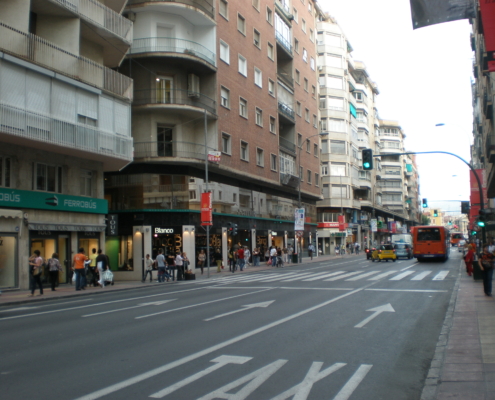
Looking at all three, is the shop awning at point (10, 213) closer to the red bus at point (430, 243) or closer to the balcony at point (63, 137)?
the balcony at point (63, 137)

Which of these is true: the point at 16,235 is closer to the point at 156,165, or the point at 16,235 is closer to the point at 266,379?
Result: the point at 156,165

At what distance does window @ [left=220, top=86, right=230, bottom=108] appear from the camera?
38.6 m

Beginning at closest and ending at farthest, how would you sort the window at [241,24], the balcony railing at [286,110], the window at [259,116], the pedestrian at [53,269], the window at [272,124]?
the pedestrian at [53,269] < the window at [241,24] < the window at [259,116] < the window at [272,124] < the balcony railing at [286,110]

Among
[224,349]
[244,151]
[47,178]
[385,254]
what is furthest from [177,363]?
[385,254]

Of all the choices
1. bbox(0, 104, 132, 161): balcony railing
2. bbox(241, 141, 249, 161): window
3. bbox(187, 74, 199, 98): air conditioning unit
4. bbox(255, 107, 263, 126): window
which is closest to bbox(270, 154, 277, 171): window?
bbox(255, 107, 263, 126): window

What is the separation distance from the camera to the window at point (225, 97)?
3856 centimetres

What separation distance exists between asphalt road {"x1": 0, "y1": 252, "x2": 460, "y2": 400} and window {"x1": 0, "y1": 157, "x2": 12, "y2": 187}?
8.02 metres

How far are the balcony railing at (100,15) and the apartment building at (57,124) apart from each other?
55 millimetres

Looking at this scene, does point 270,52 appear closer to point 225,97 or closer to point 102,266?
point 225,97

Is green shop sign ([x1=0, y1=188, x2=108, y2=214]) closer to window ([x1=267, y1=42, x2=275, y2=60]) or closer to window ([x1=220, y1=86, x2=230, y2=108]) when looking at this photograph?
window ([x1=220, y1=86, x2=230, y2=108])

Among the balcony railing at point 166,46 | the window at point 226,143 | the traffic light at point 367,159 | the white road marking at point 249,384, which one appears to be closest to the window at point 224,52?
the balcony railing at point 166,46

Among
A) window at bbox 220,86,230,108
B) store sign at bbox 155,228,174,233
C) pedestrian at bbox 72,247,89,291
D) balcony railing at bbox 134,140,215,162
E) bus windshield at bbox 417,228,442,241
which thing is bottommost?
pedestrian at bbox 72,247,89,291

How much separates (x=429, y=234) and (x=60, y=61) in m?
31.9

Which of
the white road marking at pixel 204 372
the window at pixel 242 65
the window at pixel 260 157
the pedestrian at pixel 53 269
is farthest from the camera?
the window at pixel 260 157
